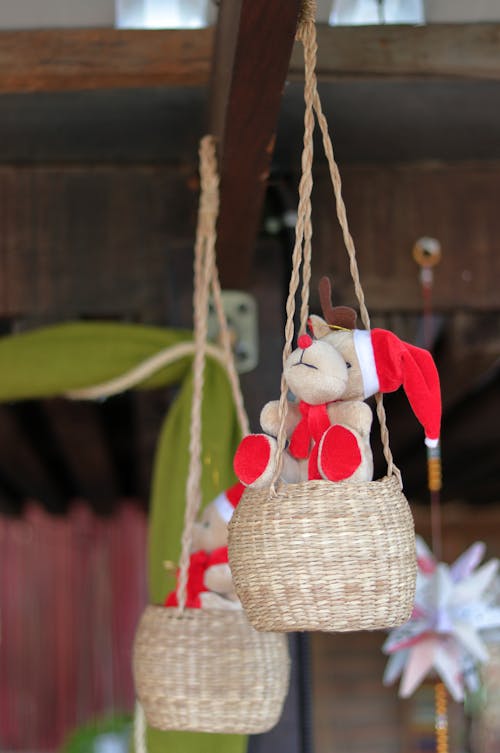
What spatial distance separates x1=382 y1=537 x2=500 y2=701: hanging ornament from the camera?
67.8 inches

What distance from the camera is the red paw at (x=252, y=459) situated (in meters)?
0.85

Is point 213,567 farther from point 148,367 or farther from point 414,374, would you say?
point 148,367

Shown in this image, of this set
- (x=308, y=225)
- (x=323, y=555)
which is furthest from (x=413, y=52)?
(x=323, y=555)

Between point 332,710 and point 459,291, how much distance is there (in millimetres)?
3402

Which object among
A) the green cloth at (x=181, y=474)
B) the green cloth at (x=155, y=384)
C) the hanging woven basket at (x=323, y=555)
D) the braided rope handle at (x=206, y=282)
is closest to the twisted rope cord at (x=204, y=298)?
the braided rope handle at (x=206, y=282)

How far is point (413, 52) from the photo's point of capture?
4.33ft

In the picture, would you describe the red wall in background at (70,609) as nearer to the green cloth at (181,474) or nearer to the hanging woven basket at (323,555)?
the green cloth at (181,474)

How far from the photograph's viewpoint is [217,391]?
60.5 inches

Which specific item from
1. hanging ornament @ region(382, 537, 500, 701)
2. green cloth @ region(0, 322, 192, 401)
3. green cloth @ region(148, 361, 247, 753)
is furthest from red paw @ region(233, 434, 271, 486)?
hanging ornament @ region(382, 537, 500, 701)

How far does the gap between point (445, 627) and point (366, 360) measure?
963 mm

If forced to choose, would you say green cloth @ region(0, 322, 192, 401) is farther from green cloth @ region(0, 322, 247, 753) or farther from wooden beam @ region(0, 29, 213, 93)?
wooden beam @ region(0, 29, 213, 93)

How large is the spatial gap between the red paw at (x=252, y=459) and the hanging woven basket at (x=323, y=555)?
15 mm

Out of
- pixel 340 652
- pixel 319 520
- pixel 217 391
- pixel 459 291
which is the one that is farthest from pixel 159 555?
pixel 340 652

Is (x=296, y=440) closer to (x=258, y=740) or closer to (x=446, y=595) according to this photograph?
(x=258, y=740)
